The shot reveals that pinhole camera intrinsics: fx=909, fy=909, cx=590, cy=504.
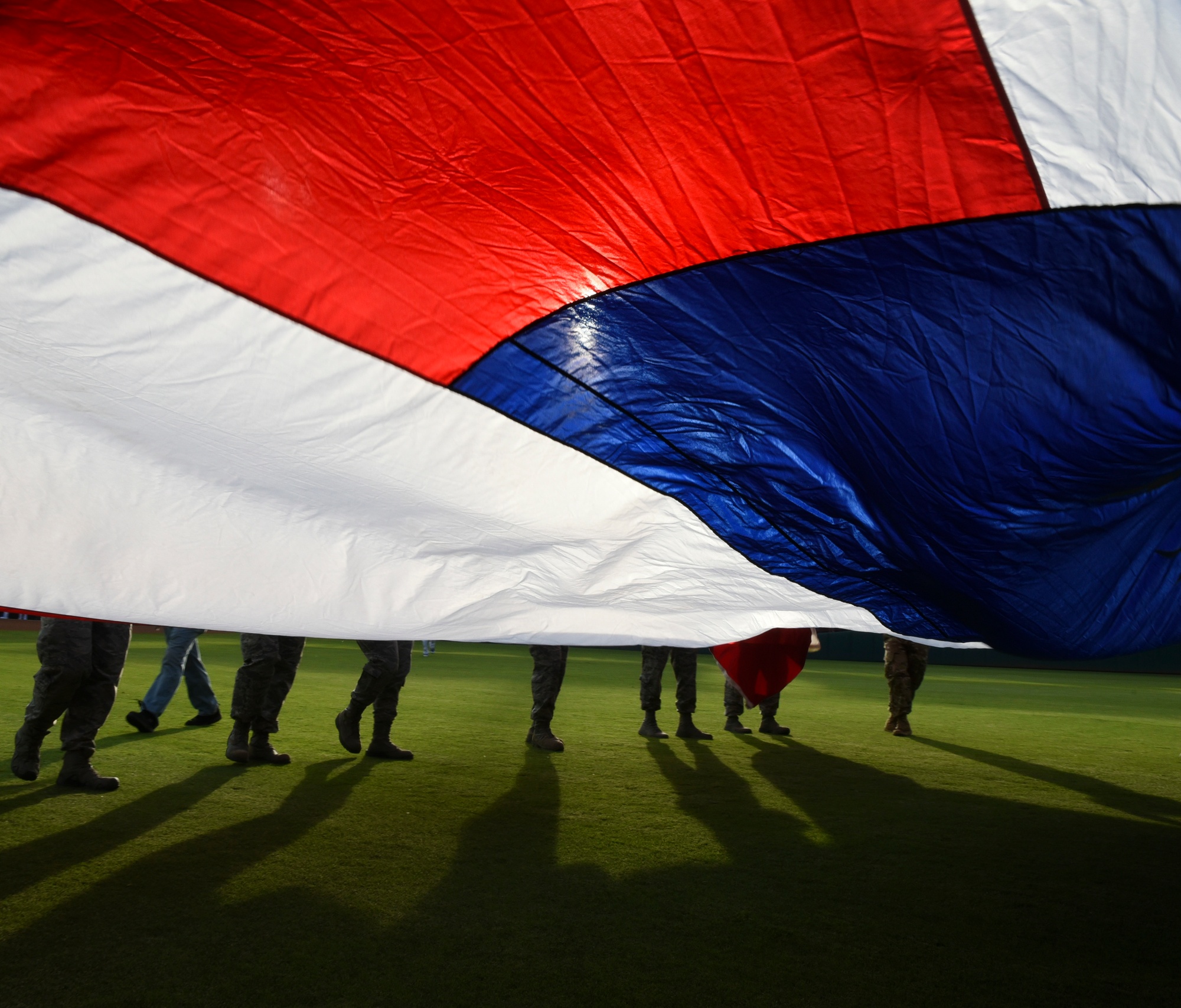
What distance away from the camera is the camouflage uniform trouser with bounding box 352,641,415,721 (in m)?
4.49

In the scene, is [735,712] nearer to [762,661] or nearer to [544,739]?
[762,661]

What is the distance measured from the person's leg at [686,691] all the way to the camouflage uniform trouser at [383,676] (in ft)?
6.36

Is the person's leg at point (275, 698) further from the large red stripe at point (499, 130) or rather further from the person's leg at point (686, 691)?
the large red stripe at point (499, 130)

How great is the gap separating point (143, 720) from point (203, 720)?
43 cm

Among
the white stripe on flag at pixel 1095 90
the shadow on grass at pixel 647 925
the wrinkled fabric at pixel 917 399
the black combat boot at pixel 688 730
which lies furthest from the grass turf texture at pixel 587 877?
the white stripe on flag at pixel 1095 90

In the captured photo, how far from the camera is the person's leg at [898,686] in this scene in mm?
6422

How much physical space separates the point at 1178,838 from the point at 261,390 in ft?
12.0

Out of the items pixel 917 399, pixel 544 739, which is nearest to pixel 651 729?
pixel 544 739

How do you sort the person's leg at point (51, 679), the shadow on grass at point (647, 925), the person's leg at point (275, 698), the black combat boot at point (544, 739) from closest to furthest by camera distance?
the shadow on grass at point (647, 925)
the person's leg at point (51, 679)
the person's leg at point (275, 698)
the black combat boot at point (544, 739)

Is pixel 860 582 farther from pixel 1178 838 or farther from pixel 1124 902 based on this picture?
pixel 1178 838

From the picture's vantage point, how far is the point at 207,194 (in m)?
1.59

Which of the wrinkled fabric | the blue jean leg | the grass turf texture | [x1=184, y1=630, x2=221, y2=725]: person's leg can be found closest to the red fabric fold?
the grass turf texture

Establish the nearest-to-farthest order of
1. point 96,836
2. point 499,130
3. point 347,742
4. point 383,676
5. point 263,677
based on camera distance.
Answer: point 499,130, point 96,836, point 263,677, point 383,676, point 347,742

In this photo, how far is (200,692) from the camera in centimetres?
557
